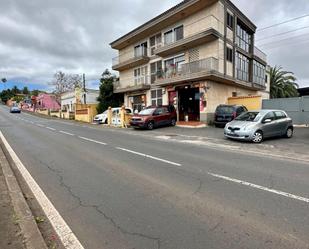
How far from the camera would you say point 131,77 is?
33.5 meters

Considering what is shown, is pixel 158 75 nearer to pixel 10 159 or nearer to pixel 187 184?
pixel 10 159

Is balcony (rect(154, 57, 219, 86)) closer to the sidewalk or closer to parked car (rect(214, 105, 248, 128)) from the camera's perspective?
parked car (rect(214, 105, 248, 128))

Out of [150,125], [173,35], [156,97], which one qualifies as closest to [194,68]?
[173,35]

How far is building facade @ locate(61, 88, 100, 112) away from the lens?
41.3 metres

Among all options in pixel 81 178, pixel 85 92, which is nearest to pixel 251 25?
pixel 85 92

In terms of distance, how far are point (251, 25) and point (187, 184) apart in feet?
95.8

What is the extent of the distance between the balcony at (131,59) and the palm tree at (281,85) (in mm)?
22503

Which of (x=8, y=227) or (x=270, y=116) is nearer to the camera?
(x=8, y=227)

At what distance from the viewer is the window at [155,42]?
28769mm

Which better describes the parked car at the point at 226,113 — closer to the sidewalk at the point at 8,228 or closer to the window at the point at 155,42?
the window at the point at 155,42

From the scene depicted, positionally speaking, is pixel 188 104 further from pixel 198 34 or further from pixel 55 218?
pixel 55 218

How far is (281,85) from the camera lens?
4122 cm

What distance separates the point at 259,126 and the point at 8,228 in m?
11.9

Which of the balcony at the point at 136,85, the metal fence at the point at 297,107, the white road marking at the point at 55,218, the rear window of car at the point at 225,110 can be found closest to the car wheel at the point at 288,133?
the rear window of car at the point at 225,110
